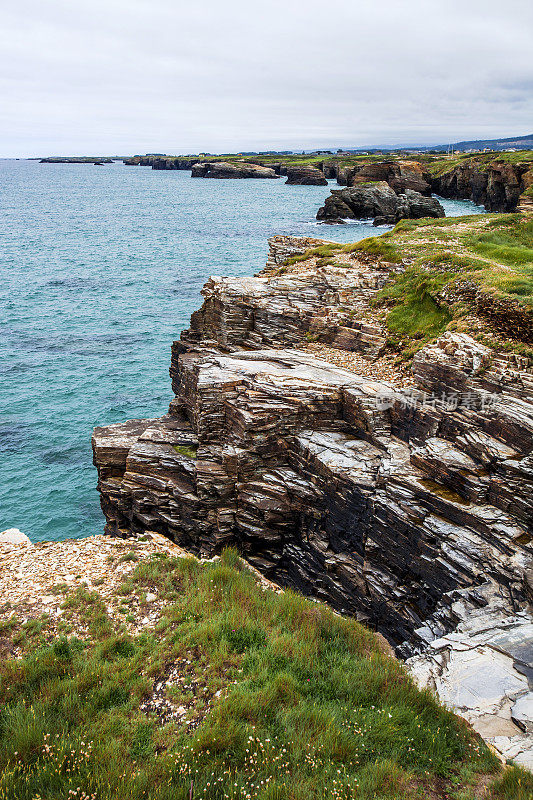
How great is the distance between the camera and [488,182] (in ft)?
327

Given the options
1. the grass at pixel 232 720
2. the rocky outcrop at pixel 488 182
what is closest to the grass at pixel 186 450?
the grass at pixel 232 720

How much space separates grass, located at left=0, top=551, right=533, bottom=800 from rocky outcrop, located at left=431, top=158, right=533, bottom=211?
214ft

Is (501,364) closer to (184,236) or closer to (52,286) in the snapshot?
(52,286)

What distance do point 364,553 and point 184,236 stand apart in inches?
3761

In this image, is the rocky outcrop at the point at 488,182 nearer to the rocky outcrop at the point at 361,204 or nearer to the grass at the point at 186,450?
the rocky outcrop at the point at 361,204

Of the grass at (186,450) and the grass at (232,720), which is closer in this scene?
the grass at (232,720)

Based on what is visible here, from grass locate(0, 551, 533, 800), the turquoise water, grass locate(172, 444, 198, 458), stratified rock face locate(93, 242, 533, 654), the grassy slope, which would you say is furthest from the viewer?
the turquoise water

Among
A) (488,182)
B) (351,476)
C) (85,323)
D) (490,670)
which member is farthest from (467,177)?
(490,670)

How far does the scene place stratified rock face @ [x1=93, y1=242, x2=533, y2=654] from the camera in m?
13.0

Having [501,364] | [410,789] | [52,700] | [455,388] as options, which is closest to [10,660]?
[52,700]

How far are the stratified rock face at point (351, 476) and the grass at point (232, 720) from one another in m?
3.45

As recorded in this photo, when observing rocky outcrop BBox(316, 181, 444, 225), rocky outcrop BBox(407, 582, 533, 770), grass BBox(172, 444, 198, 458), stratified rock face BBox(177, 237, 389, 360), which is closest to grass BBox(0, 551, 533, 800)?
rocky outcrop BBox(407, 582, 533, 770)

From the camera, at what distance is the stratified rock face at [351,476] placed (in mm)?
12992

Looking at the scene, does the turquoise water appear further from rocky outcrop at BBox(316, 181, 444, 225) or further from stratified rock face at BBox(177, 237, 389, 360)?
stratified rock face at BBox(177, 237, 389, 360)
